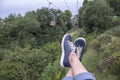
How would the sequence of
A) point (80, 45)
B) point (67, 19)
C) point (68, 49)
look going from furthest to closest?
point (67, 19), point (80, 45), point (68, 49)

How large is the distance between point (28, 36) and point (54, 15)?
287 centimetres

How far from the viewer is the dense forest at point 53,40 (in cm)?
687

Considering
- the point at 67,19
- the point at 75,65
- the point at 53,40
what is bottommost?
the point at 53,40

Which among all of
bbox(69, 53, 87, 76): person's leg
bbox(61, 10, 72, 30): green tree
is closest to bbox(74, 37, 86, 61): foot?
bbox(69, 53, 87, 76): person's leg

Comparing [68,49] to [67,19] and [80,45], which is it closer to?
[80,45]

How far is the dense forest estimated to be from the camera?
22.5 feet

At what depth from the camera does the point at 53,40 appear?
64.1 ft

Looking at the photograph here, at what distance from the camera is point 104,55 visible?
676 centimetres

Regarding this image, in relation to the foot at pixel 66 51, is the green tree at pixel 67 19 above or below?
below

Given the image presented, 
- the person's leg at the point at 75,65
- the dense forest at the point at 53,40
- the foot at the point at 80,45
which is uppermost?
the foot at the point at 80,45

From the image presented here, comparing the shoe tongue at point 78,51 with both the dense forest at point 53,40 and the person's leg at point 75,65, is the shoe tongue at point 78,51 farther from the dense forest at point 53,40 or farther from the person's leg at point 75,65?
the dense forest at point 53,40

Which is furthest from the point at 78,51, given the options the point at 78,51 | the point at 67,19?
the point at 67,19

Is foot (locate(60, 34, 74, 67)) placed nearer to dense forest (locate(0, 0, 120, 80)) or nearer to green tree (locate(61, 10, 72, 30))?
dense forest (locate(0, 0, 120, 80))

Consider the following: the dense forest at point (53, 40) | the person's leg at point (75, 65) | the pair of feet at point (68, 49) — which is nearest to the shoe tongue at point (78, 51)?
the pair of feet at point (68, 49)
